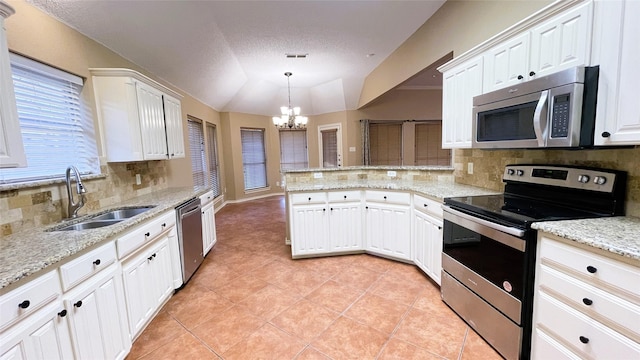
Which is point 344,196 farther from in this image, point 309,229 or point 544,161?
point 544,161

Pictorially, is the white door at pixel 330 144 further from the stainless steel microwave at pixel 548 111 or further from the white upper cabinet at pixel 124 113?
the stainless steel microwave at pixel 548 111

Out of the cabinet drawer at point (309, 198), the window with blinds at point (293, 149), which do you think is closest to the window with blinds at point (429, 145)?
the window with blinds at point (293, 149)

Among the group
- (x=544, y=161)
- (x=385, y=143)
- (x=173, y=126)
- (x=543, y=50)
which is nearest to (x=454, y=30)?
(x=543, y=50)

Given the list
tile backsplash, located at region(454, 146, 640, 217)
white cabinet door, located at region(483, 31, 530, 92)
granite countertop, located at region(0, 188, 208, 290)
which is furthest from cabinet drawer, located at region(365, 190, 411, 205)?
granite countertop, located at region(0, 188, 208, 290)

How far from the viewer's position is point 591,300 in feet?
3.98

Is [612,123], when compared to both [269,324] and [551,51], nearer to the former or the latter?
[551,51]

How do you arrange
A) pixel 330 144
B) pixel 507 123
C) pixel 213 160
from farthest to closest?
pixel 330 144 → pixel 213 160 → pixel 507 123

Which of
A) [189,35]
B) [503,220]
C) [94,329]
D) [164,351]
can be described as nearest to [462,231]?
[503,220]

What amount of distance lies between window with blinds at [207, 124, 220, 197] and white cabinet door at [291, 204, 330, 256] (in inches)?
144

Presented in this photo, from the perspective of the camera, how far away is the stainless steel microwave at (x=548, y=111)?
55.5 inches

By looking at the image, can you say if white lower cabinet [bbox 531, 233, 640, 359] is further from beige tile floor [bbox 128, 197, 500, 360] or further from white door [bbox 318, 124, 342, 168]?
white door [bbox 318, 124, 342, 168]

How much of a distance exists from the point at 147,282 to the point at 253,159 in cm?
563

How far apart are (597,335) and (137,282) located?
2.73m

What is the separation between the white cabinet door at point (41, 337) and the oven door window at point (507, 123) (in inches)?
112
